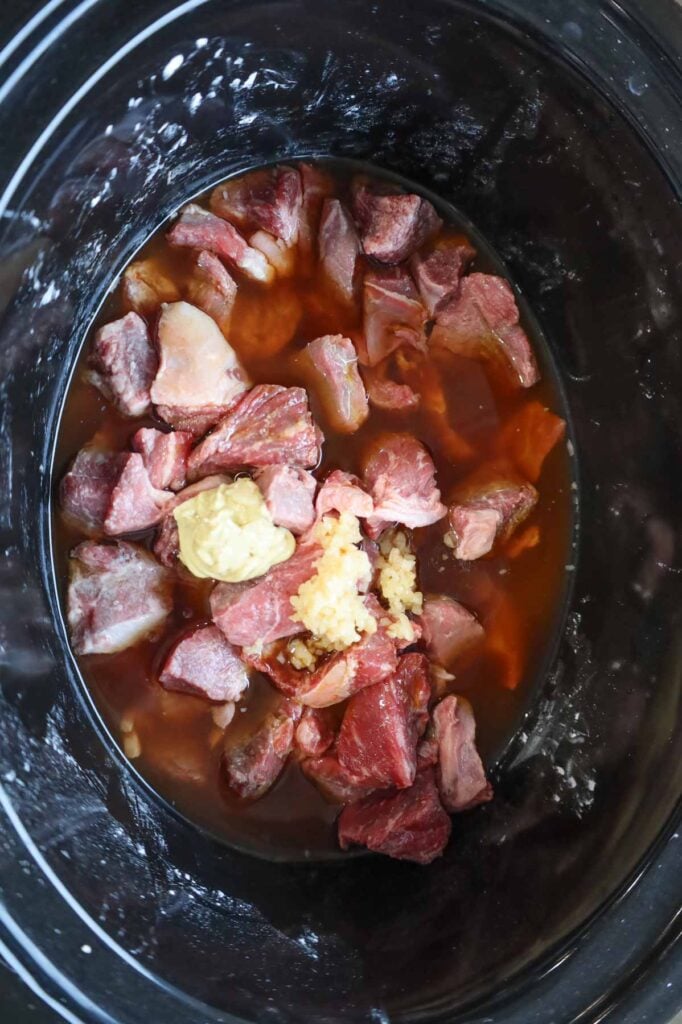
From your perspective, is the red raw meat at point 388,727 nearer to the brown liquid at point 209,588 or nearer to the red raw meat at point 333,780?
the red raw meat at point 333,780

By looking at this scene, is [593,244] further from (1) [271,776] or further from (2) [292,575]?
(1) [271,776]

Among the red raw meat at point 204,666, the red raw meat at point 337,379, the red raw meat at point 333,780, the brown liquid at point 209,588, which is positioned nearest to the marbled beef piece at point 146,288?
the brown liquid at point 209,588

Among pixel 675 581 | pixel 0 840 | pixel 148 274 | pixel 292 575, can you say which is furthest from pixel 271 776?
pixel 148 274

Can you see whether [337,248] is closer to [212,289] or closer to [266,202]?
[266,202]

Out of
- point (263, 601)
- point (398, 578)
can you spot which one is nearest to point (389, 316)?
point (398, 578)

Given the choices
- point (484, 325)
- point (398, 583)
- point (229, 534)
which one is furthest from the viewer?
point (484, 325)

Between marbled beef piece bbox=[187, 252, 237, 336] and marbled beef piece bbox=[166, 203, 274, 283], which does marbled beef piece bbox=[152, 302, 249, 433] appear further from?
marbled beef piece bbox=[166, 203, 274, 283]
